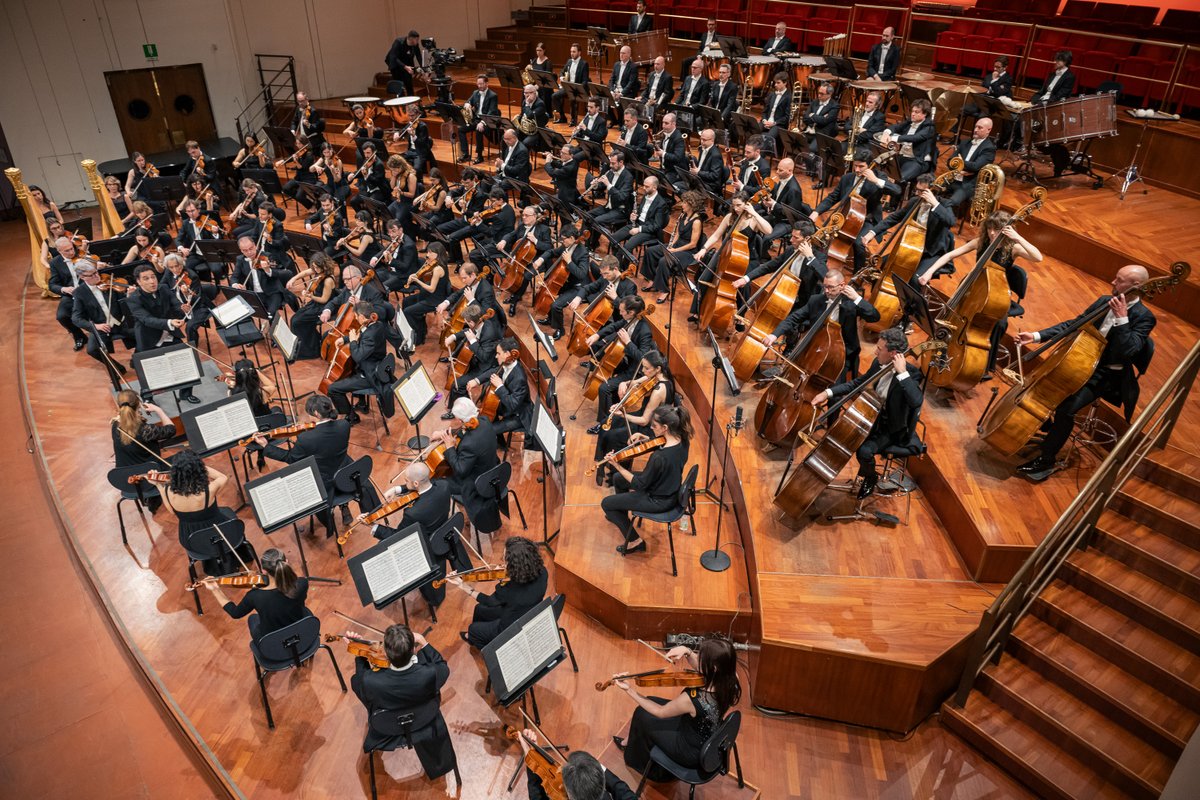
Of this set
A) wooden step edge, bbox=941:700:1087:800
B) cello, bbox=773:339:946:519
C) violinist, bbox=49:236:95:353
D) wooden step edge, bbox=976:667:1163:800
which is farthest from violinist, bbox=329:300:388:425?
wooden step edge, bbox=976:667:1163:800

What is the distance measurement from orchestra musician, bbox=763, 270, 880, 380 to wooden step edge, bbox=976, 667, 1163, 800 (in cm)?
249

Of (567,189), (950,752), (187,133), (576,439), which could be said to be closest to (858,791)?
(950,752)

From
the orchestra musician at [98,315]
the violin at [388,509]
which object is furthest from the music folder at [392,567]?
the orchestra musician at [98,315]

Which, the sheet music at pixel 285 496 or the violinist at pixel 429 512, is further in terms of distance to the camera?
the violinist at pixel 429 512

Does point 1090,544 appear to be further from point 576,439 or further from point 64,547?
point 64,547

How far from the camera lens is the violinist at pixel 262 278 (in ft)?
29.2

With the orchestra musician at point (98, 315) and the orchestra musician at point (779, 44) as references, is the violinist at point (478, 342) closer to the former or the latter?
the orchestra musician at point (98, 315)

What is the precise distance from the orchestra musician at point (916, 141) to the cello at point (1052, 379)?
3.81 m

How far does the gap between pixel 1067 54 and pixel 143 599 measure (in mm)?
10849

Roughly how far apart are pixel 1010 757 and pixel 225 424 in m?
5.65

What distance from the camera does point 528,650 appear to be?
4160mm

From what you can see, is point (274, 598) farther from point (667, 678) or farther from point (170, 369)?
point (170, 369)

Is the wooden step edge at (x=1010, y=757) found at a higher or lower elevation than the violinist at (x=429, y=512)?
lower

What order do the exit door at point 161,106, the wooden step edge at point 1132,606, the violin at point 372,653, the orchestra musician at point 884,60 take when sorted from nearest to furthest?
the violin at point 372,653 → the wooden step edge at point 1132,606 → the orchestra musician at point 884,60 → the exit door at point 161,106
